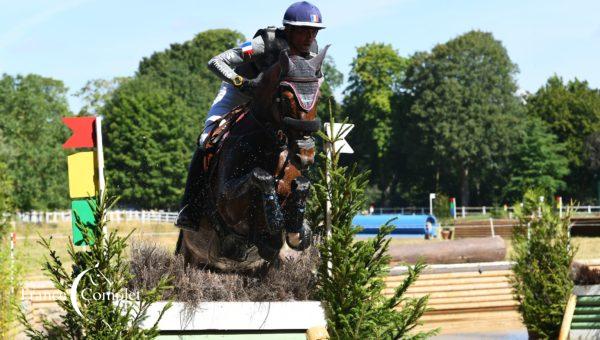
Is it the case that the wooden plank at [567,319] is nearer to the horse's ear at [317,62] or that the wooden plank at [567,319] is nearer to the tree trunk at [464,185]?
the horse's ear at [317,62]

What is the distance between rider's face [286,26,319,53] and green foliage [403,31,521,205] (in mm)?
47910

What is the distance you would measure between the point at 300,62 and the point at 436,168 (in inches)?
2054

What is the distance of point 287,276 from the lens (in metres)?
5.89

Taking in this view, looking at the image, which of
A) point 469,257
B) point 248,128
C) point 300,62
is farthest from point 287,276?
point 469,257

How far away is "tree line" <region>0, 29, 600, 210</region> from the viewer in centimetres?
4841

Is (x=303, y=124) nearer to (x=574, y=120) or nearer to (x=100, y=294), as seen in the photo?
(x=100, y=294)

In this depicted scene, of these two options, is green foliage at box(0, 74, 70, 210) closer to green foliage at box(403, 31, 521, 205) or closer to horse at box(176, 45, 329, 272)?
green foliage at box(403, 31, 521, 205)

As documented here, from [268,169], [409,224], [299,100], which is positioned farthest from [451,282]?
[409,224]

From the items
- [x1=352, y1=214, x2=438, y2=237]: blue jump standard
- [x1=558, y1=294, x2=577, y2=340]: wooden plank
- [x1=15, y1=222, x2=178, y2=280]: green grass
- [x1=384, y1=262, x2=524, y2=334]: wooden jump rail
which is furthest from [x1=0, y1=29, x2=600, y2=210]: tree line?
[x1=558, y1=294, x2=577, y2=340]: wooden plank

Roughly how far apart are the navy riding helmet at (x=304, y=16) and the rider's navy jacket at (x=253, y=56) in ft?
0.98

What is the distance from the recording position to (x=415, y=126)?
56.3 meters

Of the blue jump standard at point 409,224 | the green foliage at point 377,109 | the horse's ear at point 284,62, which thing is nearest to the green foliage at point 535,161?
the green foliage at point 377,109

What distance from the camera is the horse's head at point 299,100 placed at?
17.3 ft

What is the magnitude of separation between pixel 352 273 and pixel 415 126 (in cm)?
5177
